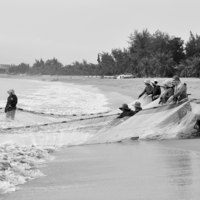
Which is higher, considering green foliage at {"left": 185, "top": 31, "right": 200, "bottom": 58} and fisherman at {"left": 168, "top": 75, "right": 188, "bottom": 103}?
green foliage at {"left": 185, "top": 31, "right": 200, "bottom": 58}

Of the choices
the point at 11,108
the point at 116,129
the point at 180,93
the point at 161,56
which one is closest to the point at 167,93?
the point at 180,93

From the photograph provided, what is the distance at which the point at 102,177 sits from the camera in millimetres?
5902

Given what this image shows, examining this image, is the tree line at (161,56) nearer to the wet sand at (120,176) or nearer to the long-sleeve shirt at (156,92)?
the long-sleeve shirt at (156,92)

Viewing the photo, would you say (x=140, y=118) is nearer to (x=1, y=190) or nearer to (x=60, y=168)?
(x=60, y=168)

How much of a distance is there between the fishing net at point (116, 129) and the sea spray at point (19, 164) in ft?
3.88

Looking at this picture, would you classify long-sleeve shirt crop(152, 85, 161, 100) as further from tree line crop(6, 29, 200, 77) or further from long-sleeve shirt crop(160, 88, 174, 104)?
tree line crop(6, 29, 200, 77)

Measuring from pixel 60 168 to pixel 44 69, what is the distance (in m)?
194

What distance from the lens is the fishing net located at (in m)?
9.80

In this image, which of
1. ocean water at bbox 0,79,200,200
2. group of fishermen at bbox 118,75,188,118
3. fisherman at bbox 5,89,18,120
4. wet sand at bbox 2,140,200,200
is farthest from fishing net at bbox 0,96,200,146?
fisherman at bbox 5,89,18,120

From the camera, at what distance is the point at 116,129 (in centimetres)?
1010

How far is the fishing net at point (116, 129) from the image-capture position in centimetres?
980

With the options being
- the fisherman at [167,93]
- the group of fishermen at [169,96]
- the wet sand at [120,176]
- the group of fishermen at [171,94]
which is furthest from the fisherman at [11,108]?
the wet sand at [120,176]

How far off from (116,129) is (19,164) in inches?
141

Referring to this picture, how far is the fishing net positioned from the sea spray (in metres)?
1.18
